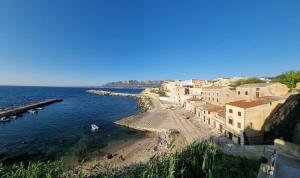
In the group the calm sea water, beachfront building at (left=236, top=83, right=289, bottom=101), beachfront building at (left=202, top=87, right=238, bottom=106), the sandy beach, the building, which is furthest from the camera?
beachfront building at (left=202, top=87, right=238, bottom=106)

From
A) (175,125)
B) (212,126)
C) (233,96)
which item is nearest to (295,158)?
(212,126)

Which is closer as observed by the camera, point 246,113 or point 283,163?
point 283,163

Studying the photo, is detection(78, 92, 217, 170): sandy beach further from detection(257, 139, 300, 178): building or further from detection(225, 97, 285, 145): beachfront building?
detection(257, 139, 300, 178): building

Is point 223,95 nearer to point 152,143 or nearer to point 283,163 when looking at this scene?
point 152,143

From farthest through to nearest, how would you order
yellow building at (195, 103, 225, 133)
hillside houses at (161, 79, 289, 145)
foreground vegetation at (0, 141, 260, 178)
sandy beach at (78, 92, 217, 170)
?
yellow building at (195, 103, 225, 133) < sandy beach at (78, 92, 217, 170) < hillside houses at (161, 79, 289, 145) < foreground vegetation at (0, 141, 260, 178)

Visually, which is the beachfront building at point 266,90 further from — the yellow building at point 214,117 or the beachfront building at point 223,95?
the beachfront building at point 223,95

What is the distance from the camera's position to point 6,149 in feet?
118

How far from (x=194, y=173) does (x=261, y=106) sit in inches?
960

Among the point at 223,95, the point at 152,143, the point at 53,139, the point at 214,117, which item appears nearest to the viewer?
the point at 152,143

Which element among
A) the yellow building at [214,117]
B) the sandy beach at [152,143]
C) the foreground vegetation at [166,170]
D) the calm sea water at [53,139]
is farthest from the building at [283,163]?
the calm sea water at [53,139]

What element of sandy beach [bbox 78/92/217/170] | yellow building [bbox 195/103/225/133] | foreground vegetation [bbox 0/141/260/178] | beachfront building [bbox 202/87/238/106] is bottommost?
sandy beach [bbox 78/92/217/170]

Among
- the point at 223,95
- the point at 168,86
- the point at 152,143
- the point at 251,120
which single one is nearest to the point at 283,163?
the point at 251,120

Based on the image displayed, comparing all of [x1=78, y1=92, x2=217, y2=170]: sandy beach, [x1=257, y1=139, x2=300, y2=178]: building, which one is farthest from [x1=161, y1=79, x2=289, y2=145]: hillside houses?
→ [x1=257, y1=139, x2=300, y2=178]: building

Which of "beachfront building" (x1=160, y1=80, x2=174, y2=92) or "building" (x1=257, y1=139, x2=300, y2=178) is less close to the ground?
"beachfront building" (x1=160, y1=80, x2=174, y2=92)
